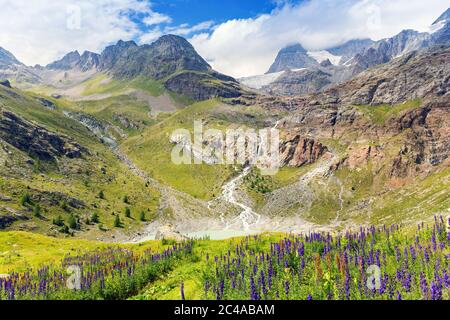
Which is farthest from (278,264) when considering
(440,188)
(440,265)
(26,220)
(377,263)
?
(440,188)

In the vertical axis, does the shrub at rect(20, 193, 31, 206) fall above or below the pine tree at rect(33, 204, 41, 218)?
above

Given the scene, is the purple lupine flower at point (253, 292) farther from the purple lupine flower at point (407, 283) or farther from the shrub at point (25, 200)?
the shrub at point (25, 200)

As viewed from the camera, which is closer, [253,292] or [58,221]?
[253,292]

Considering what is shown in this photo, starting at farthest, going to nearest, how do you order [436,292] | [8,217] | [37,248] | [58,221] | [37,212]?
1. [58,221]
2. [37,212]
3. [8,217]
4. [37,248]
5. [436,292]

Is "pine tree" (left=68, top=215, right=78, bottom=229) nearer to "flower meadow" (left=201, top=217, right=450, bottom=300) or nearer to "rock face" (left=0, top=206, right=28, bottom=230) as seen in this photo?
"rock face" (left=0, top=206, right=28, bottom=230)

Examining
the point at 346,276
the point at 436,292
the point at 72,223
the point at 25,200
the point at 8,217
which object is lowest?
Answer: the point at 436,292

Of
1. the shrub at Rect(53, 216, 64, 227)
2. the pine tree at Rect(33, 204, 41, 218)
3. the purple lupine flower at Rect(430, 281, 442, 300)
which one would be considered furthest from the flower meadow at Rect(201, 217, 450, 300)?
the pine tree at Rect(33, 204, 41, 218)

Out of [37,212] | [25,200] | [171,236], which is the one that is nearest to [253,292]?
[171,236]

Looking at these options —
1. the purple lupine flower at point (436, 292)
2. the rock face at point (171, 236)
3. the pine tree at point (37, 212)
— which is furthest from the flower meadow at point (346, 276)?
the pine tree at point (37, 212)

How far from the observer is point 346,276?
18.3 m

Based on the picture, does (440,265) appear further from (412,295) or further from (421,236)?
(421,236)

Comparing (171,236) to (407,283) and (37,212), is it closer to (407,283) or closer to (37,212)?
(407,283)

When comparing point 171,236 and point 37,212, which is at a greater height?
point 37,212

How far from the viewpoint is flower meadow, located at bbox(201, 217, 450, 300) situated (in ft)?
56.1
